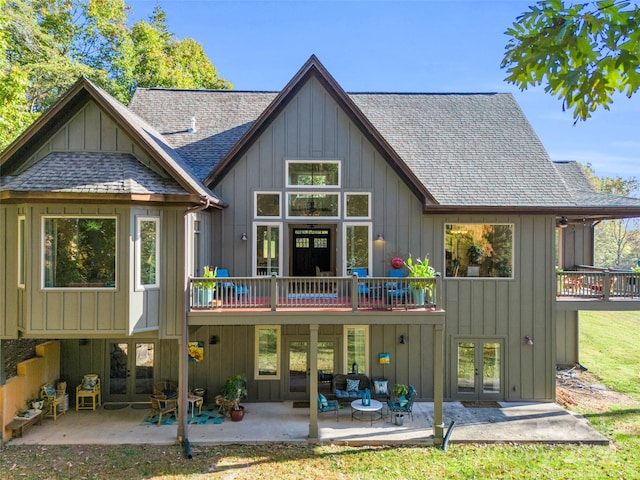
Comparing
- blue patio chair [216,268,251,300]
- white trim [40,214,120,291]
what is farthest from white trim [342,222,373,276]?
white trim [40,214,120,291]

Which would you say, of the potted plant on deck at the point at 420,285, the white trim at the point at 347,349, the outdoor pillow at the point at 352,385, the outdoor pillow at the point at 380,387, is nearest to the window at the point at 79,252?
the white trim at the point at 347,349

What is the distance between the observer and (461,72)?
1877cm

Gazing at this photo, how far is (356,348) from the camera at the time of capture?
1095 centimetres

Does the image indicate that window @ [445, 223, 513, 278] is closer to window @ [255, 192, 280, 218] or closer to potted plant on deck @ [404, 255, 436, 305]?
potted plant on deck @ [404, 255, 436, 305]

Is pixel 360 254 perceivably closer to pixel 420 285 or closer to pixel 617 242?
pixel 420 285

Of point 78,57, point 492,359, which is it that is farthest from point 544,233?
point 78,57

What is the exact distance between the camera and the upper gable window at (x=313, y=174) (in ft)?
35.7

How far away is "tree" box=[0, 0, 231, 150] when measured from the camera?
18.9 metres

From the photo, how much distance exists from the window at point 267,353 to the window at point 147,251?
3.46 meters

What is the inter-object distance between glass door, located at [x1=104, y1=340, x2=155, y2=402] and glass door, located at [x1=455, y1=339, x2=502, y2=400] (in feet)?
28.6

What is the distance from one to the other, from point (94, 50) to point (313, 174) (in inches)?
862

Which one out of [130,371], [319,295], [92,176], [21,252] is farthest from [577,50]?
[130,371]

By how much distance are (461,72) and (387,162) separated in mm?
11209

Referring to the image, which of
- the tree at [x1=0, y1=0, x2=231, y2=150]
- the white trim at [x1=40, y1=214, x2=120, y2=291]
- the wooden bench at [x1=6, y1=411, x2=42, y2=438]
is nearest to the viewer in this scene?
the white trim at [x1=40, y1=214, x2=120, y2=291]
